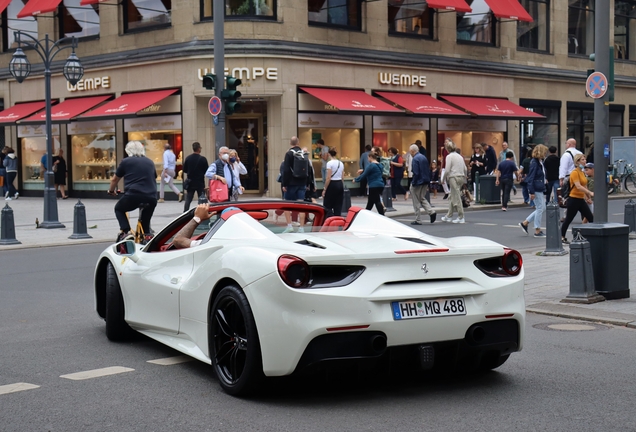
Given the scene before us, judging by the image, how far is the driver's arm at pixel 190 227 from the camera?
690 centimetres

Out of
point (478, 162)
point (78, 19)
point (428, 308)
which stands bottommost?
point (428, 308)

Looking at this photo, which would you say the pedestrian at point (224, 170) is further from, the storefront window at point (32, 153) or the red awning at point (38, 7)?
the storefront window at point (32, 153)

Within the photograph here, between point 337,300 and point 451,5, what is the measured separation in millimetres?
27920

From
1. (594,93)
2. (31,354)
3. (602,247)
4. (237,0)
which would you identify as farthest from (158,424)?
(237,0)

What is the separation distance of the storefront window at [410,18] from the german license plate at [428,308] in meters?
28.5

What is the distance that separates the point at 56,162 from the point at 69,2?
20.5ft

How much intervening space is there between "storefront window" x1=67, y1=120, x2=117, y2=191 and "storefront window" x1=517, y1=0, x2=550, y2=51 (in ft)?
56.1

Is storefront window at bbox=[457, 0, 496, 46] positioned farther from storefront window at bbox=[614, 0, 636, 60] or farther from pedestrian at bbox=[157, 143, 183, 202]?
pedestrian at bbox=[157, 143, 183, 202]

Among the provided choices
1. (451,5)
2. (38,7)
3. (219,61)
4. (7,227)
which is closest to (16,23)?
(38,7)

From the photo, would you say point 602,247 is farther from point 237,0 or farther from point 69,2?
point 69,2

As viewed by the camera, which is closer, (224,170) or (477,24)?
(224,170)

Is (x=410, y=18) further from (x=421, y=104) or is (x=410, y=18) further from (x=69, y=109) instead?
(x=69, y=109)

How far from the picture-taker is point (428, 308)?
18.0 ft

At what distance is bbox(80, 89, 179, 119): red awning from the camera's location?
3034cm
